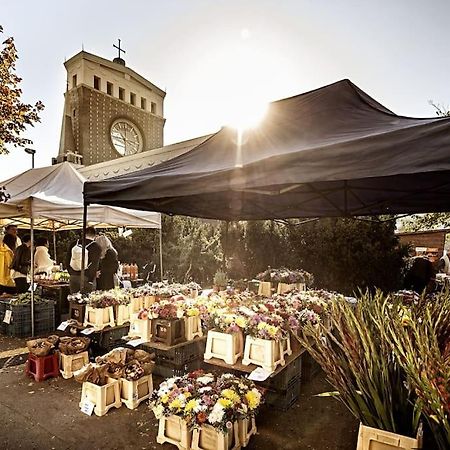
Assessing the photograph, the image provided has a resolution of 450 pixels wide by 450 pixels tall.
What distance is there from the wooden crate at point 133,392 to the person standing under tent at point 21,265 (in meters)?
3.64

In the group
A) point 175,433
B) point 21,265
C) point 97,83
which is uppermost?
point 97,83

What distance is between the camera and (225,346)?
252 cm

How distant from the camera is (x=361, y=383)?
3.71 feet

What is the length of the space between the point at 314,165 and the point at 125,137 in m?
23.3

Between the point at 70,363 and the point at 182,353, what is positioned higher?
the point at 182,353

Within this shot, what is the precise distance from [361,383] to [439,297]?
17.9 inches

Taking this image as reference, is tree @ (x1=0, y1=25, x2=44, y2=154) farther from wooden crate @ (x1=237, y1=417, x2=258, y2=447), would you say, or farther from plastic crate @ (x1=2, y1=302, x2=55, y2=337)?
wooden crate @ (x1=237, y1=417, x2=258, y2=447)

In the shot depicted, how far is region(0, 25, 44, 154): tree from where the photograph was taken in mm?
4664

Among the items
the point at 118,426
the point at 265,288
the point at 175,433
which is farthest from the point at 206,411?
the point at 265,288

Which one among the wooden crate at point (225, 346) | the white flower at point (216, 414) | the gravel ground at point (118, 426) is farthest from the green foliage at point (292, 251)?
the white flower at point (216, 414)

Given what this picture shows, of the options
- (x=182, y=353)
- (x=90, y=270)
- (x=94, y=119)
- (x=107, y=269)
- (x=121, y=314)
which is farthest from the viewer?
(x=94, y=119)

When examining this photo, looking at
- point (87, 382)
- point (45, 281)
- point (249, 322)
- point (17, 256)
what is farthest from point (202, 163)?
point (45, 281)

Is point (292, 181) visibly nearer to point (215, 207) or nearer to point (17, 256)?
point (215, 207)

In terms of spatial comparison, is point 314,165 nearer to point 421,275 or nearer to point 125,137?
point 421,275
